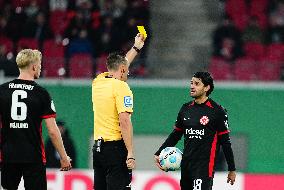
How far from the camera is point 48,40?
19453mm

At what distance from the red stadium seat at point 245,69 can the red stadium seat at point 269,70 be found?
0.11 meters

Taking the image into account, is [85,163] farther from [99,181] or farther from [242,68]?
[99,181]

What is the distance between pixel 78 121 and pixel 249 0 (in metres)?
4.96

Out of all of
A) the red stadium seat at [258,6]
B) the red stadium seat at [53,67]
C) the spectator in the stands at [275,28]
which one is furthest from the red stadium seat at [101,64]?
the red stadium seat at [258,6]

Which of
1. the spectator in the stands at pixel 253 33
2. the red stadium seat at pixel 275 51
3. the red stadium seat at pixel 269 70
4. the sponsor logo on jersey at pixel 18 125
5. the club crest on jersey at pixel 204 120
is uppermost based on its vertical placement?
the spectator in the stands at pixel 253 33

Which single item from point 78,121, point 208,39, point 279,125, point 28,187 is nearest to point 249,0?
point 208,39

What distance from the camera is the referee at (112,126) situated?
10141mm

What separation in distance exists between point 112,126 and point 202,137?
0.97m

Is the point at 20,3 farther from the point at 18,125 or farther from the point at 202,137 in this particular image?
the point at 18,125

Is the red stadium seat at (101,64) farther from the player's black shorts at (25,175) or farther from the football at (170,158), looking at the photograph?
the player's black shorts at (25,175)

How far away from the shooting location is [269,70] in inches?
693

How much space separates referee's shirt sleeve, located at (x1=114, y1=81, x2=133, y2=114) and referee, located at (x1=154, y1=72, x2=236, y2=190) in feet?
2.11

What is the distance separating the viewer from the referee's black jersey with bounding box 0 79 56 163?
9266 millimetres

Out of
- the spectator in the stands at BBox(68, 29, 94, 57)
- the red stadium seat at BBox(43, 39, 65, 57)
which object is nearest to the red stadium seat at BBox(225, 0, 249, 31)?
the spectator in the stands at BBox(68, 29, 94, 57)
